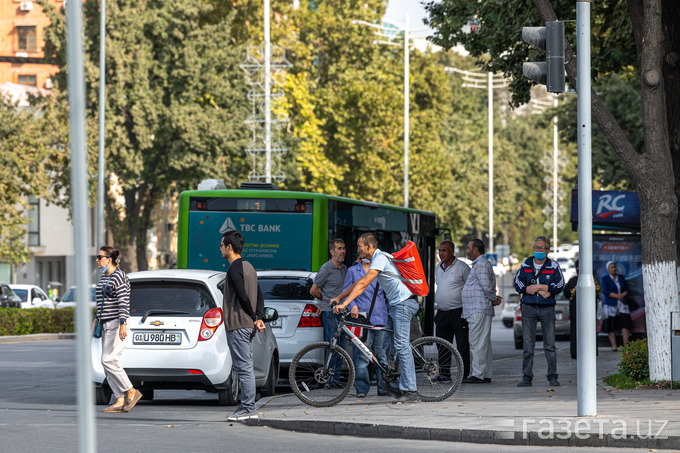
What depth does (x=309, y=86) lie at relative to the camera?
194 feet

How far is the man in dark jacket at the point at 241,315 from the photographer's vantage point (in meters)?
12.3

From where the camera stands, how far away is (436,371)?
44.7ft

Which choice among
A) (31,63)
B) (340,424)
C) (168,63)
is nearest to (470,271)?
(340,424)

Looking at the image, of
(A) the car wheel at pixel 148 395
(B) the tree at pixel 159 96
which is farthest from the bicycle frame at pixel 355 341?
(B) the tree at pixel 159 96

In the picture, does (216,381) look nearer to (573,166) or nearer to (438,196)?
(438,196)

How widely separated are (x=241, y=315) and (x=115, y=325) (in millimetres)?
1795

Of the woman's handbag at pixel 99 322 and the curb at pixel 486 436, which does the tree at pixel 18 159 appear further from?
the curb at pixel 486 436

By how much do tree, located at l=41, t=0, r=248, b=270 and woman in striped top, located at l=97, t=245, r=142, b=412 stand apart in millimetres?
34265

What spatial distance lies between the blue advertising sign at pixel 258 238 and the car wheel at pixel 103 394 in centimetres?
497

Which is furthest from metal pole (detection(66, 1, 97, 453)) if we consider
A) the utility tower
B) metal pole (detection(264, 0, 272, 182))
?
metal pole (detection(264, 0, 272, 182))

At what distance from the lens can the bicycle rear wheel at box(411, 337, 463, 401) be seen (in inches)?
536

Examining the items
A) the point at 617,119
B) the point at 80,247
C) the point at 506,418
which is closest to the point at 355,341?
the point at 506,418

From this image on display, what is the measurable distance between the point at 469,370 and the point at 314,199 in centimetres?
354

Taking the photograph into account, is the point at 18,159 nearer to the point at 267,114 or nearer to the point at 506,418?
the point at 267,114
